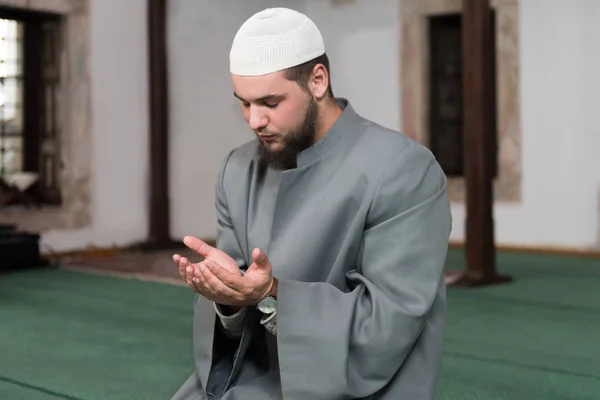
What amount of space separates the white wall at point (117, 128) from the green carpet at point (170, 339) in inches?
51.4

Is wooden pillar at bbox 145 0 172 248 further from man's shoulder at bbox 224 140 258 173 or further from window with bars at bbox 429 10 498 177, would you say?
man's shoulder at bbox 224 140 258 173

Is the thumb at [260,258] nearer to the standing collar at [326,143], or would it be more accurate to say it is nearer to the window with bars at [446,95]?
the standing collar at [326,143]

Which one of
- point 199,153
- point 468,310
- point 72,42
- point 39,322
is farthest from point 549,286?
point 72,42

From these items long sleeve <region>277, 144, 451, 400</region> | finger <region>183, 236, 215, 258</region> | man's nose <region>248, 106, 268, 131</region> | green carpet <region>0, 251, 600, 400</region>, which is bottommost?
green carpet <region>0, 251, 600, 400</region>

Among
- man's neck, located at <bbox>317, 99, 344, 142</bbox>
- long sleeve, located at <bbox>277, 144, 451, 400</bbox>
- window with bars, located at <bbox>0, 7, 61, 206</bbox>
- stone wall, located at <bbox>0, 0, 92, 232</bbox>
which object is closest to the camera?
long sleeve, located at <bbox>277, 144, 451, 400</bbox>

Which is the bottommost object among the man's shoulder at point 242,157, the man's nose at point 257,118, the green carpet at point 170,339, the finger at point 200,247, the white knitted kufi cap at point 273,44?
the green carpet at point 170,339

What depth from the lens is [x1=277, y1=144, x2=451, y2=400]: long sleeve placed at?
66.8 inches

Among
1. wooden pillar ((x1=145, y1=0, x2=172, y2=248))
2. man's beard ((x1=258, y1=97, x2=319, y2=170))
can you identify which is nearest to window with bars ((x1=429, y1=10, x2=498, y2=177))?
wooden pillar ((x1=145, y1=0, x2=172, y2=248))

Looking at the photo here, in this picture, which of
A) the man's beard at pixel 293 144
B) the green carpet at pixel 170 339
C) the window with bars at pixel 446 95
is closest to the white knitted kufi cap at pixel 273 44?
the man's beard at pixel 293 144

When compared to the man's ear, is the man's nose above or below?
below

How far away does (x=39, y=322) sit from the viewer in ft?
14.4

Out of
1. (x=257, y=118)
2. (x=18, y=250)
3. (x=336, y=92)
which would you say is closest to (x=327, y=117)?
(x=257, y=118)

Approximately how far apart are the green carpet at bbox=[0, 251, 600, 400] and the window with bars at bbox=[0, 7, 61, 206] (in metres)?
1.25

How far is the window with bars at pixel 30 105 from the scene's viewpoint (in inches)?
269
